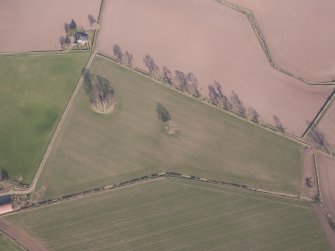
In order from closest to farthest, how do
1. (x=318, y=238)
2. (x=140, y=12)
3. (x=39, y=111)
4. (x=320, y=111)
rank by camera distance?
(x=318, y=238)
(x=39, y=111)
(x=320, y=111)
(x=140, y=12)

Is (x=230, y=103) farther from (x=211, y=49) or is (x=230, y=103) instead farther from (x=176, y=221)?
(x=176, y=221)

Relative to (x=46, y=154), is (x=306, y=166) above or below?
below

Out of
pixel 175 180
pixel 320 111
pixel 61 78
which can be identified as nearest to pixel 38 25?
pixel 61 78

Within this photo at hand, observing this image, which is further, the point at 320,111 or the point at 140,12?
the point at 140,12

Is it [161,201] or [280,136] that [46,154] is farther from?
[280,136]

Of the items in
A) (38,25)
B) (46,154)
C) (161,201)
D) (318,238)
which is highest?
(38,25)

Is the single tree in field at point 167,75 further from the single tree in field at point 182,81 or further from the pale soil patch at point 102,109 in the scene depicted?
the pale soil patch at point 102,109

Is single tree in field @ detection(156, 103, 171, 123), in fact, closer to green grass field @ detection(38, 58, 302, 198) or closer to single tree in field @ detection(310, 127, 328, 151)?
green grass field @ detection(38, 58, 302, 198)
